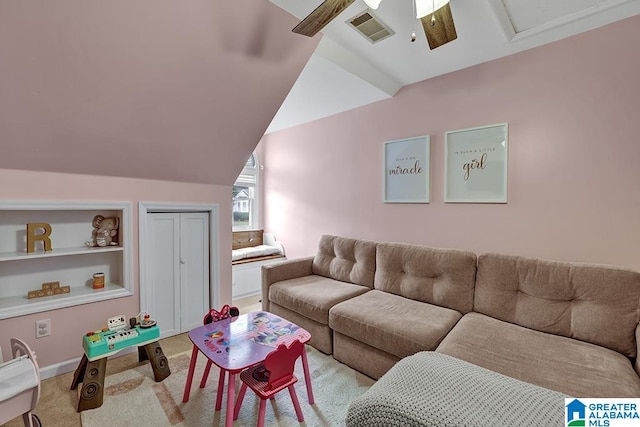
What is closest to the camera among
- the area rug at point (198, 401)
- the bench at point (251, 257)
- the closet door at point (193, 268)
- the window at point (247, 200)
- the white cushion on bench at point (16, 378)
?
the white cushion on bench at point (16, 378)

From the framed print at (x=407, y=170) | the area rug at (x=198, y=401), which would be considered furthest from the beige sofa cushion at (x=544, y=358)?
the framed print at (x=407, y=170)

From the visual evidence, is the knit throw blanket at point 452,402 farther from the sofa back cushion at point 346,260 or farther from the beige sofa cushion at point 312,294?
the sofa back cushion at point 346,260

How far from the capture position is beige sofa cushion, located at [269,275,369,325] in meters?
2.41

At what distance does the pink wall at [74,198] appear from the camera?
196 cm

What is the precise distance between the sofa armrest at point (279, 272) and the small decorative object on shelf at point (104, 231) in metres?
1.37

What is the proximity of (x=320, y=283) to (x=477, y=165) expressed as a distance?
1862mm

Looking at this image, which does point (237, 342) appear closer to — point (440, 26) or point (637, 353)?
point (440, 26)

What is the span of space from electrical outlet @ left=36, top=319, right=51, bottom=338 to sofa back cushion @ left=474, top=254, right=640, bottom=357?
3.24m

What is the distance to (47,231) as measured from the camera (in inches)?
84.5

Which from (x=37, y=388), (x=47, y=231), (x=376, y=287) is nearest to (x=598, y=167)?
(x=376, y=287)

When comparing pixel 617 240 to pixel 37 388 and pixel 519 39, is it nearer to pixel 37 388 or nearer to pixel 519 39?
pixel 519 39

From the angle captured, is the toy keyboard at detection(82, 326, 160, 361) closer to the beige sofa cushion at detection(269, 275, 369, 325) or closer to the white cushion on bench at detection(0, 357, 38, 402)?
the white cushion on bench at detection(0, 357, 38, 402)

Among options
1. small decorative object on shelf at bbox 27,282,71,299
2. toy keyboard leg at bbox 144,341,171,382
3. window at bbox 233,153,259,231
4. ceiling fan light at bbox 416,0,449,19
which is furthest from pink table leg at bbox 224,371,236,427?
window at bbox 233,153,259,231

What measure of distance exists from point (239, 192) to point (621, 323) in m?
4.47
